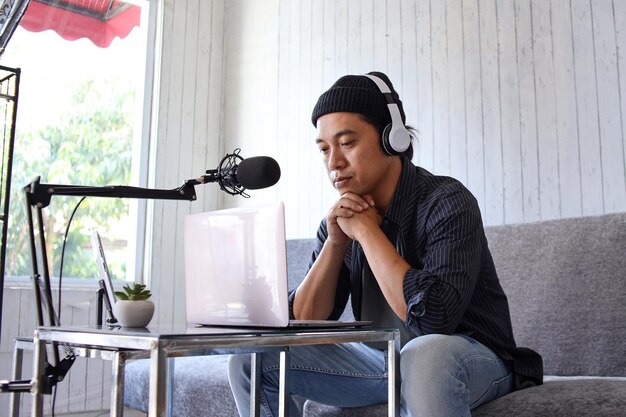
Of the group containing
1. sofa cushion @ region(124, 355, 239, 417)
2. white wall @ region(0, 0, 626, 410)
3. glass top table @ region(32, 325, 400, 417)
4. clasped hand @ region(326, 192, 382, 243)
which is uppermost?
white wall @ region(0, 0, 626, 410)

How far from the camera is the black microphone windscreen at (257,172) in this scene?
1.13 meters

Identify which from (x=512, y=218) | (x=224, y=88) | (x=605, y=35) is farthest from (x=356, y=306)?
(x=224, y=88)

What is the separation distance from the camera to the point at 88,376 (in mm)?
3234

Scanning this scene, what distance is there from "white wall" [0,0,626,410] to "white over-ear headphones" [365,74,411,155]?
93 cm

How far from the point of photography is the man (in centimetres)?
125

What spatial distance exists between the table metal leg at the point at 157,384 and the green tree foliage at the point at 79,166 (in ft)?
8.42

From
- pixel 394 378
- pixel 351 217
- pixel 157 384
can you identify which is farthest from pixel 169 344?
pixel 351 217

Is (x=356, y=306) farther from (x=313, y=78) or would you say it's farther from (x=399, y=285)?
(x=313, y=78)

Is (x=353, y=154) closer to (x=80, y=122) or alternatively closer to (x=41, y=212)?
(x=41, y=212)

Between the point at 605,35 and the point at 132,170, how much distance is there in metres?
2.42

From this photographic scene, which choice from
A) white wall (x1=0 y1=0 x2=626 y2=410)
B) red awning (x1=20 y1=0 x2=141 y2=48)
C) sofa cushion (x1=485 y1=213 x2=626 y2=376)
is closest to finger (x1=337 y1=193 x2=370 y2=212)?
sofa cushion (x1=485 y1=213 x2=626 y2=376)

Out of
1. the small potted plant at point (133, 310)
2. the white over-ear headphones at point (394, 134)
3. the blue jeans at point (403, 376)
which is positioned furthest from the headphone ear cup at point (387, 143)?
the small potted plant at point (133, 310)

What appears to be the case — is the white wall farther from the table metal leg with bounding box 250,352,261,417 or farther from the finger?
the table metal leg with bounding box 250,352,261,417

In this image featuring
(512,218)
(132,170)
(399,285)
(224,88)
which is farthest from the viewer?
(224,88)
